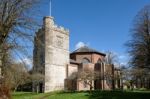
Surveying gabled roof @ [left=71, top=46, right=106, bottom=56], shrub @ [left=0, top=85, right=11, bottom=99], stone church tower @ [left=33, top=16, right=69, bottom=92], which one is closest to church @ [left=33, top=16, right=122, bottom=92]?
stone church tower @ [left=33, top=16, right=69, bottom=92]

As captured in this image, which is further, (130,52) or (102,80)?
(102,80)

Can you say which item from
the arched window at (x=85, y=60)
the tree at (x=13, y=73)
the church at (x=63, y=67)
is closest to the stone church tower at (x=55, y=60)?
the church at (x=63, y=67)

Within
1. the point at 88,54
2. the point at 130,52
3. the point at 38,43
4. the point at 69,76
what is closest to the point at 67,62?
the point at 69,76

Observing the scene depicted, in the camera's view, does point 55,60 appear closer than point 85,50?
A: Yes

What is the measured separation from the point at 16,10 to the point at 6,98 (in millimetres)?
6461

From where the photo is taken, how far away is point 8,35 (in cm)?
2241

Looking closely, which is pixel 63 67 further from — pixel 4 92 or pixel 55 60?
pixel 4 92

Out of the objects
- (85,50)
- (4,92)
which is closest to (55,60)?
(85,50)

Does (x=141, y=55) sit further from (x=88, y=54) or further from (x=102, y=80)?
(x=88, y=54)

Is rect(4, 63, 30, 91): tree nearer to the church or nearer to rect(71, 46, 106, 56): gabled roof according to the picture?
the church

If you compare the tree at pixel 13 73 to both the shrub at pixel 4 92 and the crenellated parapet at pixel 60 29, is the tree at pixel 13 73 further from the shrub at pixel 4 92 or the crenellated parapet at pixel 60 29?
the crenellated parapet at pixel 60 29

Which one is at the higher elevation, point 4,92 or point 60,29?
point 60,29

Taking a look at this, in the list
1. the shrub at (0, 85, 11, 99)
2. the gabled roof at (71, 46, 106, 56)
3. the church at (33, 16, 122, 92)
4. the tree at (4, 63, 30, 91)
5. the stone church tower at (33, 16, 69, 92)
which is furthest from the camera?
the gabled roof at (71, 46, 106, 56)

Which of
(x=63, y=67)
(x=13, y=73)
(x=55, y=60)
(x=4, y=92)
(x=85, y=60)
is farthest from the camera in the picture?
(x=85, y=60)
